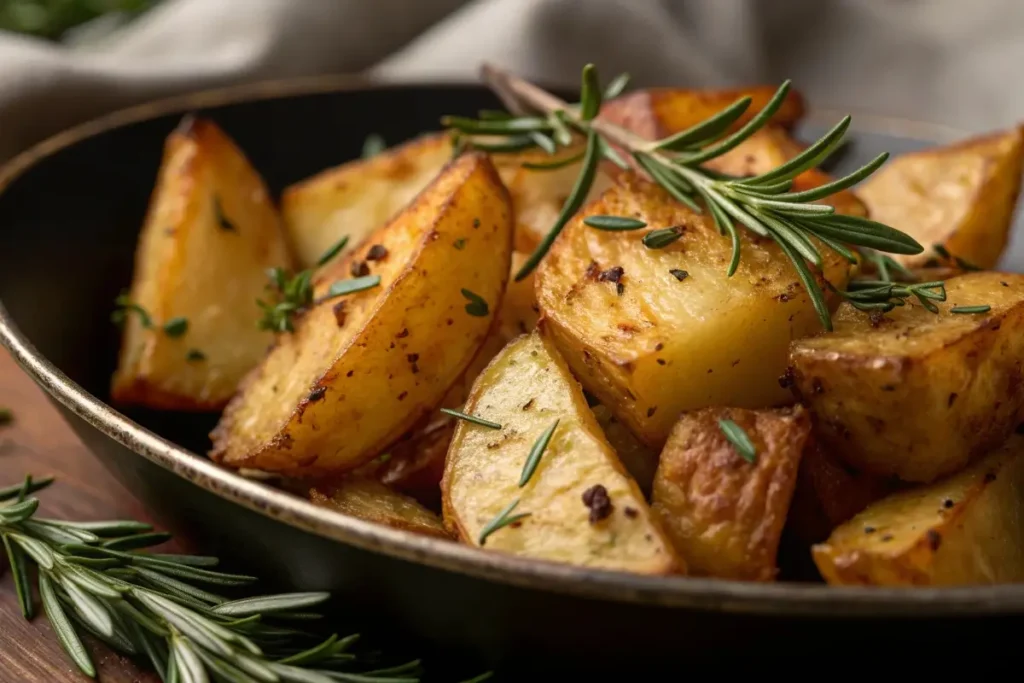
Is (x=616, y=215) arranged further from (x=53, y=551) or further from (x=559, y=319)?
(x=53, y=551)

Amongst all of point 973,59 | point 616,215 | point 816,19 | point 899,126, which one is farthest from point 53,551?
point 973,59

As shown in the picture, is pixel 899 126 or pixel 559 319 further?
pixel 899 126

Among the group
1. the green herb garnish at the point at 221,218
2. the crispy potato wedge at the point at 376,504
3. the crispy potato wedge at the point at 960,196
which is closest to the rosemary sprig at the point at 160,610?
the crispy potato wedge at the point at 376,504

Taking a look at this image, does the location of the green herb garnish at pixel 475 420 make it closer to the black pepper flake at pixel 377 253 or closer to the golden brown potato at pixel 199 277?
the black pepper flake at pixel 377 253

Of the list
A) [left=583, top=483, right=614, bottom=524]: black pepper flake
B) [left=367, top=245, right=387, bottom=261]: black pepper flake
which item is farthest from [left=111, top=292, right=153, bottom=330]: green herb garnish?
[left=583, top=483, right=614, bottom=524]: black pepper flake

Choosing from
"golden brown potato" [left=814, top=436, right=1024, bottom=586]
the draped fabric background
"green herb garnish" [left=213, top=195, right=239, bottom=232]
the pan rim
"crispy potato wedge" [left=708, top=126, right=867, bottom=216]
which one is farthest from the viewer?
the draped fabric background

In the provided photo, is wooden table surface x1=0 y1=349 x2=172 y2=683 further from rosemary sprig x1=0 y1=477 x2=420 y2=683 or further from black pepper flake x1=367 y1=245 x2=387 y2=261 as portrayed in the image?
black pepper flake x1=367 y1=245 x2=387 y2=261
